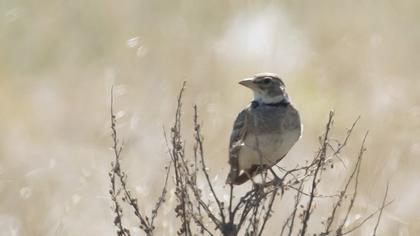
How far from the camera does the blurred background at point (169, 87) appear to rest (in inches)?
490

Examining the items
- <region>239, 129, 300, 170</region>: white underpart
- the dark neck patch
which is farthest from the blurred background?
<region>239, 129, 300, 170</region>: white underpart

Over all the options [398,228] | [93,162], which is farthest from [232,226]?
[93,162]

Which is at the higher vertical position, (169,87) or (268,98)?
(169,87)

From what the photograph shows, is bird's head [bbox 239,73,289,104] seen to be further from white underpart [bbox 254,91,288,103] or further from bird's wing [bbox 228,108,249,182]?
bird's wing [bbox 228,108,249,182]

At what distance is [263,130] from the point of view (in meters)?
9.85

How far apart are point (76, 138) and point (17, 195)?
117 cm

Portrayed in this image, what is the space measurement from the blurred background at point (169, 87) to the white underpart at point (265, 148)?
1.63m

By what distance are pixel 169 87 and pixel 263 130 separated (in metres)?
4.20

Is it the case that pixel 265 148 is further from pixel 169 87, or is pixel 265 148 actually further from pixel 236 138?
pixel 169 87

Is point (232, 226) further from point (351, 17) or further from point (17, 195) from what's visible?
point (351, 17)

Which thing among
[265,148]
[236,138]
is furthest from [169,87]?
[265,148]

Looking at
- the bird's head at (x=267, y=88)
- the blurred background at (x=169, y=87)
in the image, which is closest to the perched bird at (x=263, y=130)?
the bird's head at (x=267, y=88)

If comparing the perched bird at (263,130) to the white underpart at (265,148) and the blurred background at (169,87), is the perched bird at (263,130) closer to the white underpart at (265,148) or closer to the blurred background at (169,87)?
the white underpart at (265,148)

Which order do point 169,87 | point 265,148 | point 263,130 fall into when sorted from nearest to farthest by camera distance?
point 265,148 → point 263,130 → point 169,87
